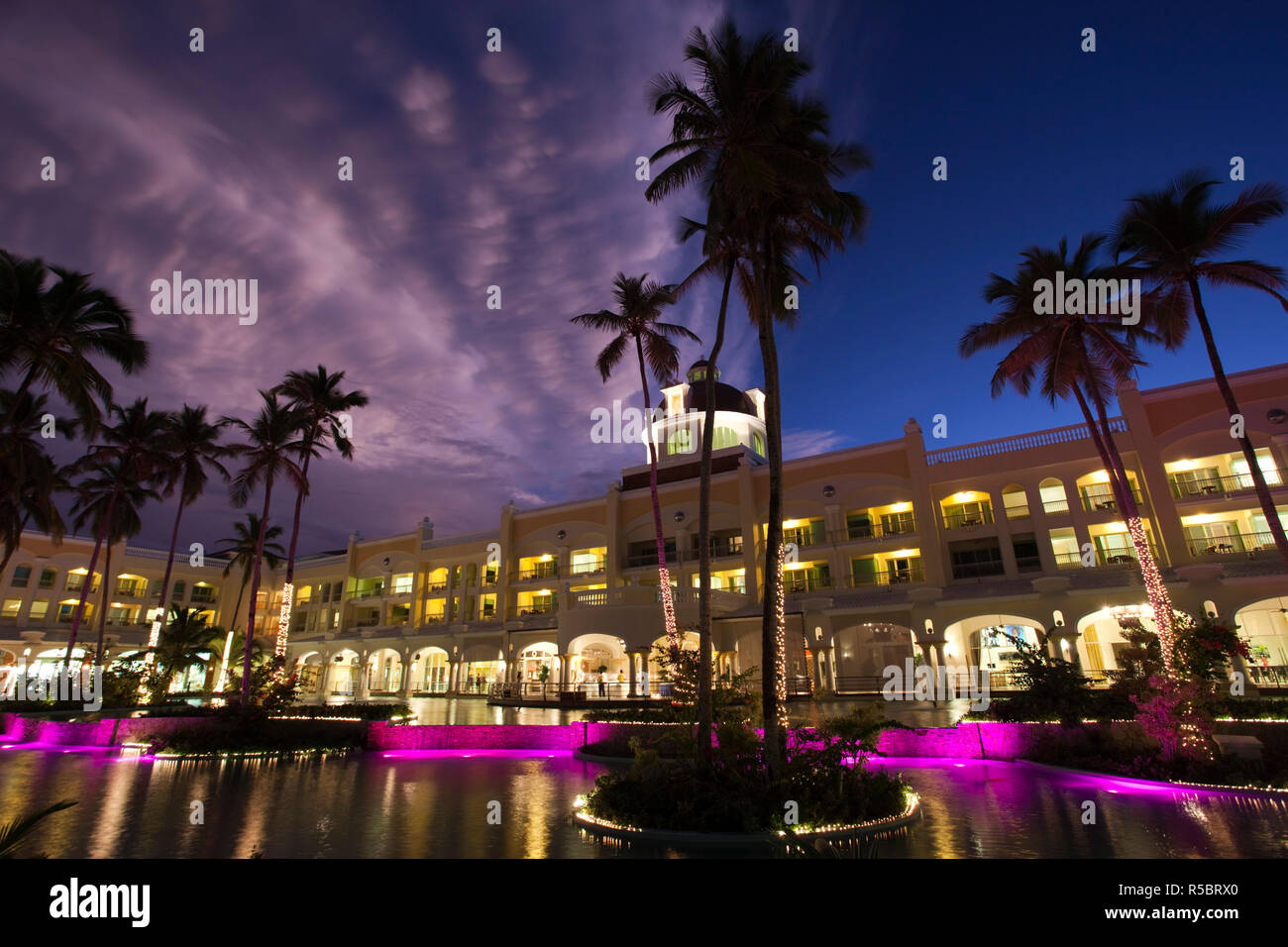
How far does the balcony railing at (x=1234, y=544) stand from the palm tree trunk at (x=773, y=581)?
27.1 metres

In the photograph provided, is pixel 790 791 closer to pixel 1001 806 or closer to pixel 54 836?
pixel 1001 806

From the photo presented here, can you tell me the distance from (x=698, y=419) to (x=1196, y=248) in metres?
29.9

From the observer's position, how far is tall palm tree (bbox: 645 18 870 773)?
1090 cm

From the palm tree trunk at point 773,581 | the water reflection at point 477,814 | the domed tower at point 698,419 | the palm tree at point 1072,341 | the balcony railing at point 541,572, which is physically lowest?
the water reflection at point 477,814

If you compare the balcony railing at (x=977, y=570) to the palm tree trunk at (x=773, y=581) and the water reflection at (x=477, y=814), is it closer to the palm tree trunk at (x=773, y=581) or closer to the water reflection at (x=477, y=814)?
the water reflection at (x=477, y=814)

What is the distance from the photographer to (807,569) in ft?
118

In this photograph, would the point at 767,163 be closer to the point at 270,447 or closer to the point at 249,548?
the point at 270,447

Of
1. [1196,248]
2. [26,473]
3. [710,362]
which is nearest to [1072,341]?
[1196,248]

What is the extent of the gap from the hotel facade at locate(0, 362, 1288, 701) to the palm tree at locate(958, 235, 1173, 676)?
886 centimetres

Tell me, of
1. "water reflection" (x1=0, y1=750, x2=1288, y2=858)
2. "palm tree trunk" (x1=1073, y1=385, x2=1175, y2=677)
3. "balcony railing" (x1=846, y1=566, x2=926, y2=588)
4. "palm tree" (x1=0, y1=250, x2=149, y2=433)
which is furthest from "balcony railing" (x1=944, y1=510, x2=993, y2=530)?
"palm tree" (x1=0, y1=250, x2=149, y2=433)

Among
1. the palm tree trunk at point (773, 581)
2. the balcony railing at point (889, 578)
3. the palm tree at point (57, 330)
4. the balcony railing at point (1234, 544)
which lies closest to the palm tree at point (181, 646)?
the palm tree at point (57, 330)

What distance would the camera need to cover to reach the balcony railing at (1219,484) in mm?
27109
